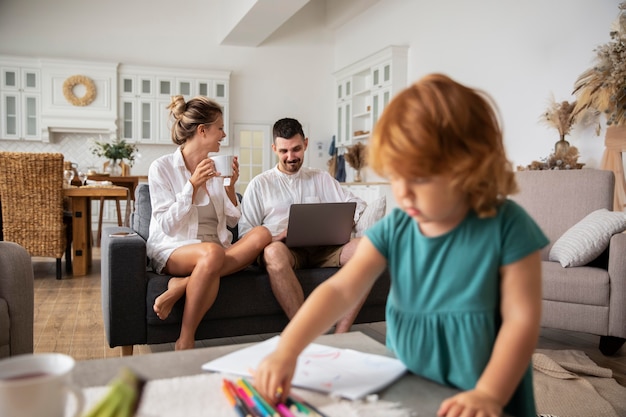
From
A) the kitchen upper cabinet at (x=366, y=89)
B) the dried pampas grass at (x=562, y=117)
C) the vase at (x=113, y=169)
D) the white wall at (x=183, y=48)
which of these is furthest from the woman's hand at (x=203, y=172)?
the white wall at (x=183, y=48)

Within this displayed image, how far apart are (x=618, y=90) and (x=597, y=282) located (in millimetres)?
1533

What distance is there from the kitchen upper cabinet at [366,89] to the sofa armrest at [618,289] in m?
4.36

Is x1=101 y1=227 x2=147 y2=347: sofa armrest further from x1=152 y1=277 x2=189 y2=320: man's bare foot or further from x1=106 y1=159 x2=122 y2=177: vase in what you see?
x1=106 y1=159 x2=122 y2=177: vase

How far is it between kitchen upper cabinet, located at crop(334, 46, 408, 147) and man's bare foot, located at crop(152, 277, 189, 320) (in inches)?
187

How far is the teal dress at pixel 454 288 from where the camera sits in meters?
0.82

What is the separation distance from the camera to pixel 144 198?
9.12ft

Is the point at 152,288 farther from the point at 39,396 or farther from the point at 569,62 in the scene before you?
the point at 569,62

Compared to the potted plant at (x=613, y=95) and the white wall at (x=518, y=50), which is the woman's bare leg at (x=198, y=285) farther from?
the white wall at (x=518, y=50)

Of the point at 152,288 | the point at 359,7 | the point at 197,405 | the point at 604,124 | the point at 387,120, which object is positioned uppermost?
the point at 359,7

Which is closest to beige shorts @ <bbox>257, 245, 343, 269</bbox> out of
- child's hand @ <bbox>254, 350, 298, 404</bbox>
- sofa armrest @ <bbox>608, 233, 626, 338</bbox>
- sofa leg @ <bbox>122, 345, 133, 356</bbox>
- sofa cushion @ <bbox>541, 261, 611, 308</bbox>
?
sofa leg @ <bbox>122, 345, 133, 356</bbox>

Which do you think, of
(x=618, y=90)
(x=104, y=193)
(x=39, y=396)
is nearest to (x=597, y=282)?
(x=618, y=90)

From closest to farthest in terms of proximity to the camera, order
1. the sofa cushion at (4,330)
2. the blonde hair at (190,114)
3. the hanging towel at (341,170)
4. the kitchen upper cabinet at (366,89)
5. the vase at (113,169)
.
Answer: the sofa cushion at (4,330), the blonde hair at (190,114), the vase at (113,169), the kitchen upper cabinet at (366,89), the hanging towel at (341,170)

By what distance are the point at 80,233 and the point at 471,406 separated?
442 cm

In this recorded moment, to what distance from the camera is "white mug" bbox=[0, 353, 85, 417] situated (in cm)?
56
